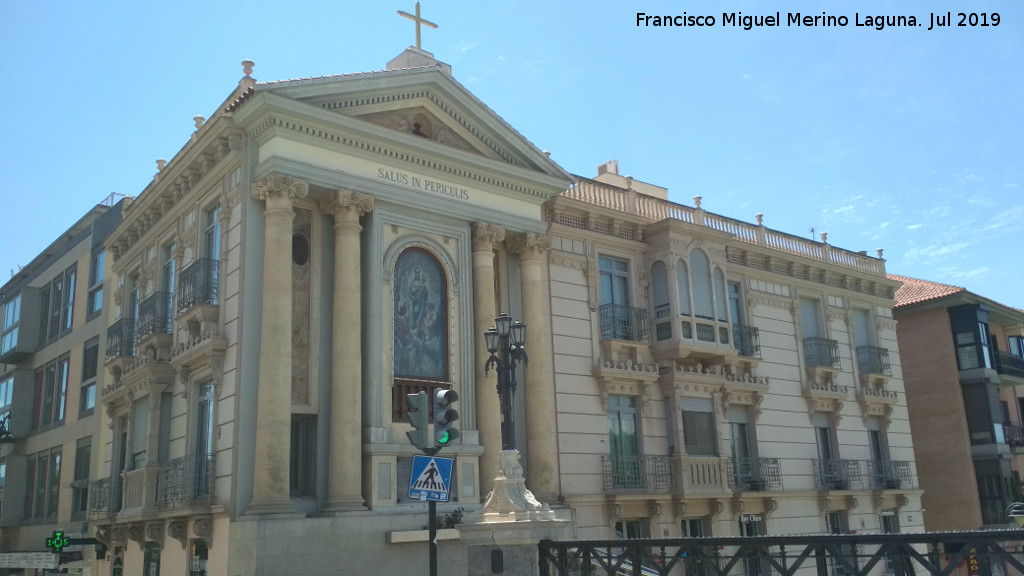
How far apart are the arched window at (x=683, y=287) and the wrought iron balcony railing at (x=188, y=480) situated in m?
13.4

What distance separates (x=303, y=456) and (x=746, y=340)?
1487 centimetres

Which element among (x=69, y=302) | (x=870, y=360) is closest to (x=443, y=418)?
(x=870, y=360)

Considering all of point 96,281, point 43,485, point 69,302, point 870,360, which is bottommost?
point 43,485

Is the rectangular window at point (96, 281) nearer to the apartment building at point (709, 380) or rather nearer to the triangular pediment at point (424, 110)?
the triangular pediment at point (424, 110)

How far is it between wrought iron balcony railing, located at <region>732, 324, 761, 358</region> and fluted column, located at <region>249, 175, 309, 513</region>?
14.8 m

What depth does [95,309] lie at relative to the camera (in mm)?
30172

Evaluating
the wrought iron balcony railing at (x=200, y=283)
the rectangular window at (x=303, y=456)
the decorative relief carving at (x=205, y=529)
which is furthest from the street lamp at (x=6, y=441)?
the rectangular window at (x=303, y=456)

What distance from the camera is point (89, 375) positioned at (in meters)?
29.9

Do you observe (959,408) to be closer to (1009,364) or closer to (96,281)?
(1009,364)

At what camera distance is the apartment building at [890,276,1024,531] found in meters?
36.7

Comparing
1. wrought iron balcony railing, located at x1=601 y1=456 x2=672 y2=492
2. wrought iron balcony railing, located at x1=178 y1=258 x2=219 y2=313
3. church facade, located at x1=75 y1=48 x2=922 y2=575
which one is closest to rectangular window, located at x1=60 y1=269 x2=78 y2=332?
church facade, located at x1=75 y1=48 x2=922 y2=575

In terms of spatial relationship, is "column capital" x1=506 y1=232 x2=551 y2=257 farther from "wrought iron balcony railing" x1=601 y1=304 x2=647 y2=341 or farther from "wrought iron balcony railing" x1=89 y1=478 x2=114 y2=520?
"wrought iron balcony railing" x1=89 y1=478 x2=114 y2=520

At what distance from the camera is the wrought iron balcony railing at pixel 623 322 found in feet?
82.4

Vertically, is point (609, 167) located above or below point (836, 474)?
above
